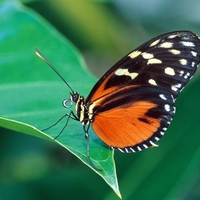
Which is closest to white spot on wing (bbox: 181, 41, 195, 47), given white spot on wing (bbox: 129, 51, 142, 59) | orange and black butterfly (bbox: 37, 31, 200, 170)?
orange and black butterfly (bbox: 37, 31, 200, 170)

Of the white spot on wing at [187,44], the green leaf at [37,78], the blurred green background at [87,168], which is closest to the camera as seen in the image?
the green leaf at [37,78]

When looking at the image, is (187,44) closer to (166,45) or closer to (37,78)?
(166,45)

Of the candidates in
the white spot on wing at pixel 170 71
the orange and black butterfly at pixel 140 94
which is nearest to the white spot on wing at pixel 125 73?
the orange and black butterfly at pixel 140 94

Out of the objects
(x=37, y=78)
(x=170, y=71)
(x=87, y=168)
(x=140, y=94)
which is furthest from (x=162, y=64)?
(x=87, y=168)

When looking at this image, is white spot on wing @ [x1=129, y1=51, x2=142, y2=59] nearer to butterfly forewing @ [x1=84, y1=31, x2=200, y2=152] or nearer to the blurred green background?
butterfly forewing @ [x1=84, y1=31, x2=200, y2=152]

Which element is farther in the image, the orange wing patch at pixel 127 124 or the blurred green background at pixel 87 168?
the blurred green background at pixel 87 168

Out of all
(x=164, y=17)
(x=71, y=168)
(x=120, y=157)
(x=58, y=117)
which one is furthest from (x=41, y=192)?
(x=164, y=17)

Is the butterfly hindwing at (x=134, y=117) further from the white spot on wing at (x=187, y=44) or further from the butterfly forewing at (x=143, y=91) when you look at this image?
the white spot on wing at (x=187, y=44)

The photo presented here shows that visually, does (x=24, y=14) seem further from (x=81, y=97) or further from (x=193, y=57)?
(x=193, y=57)
